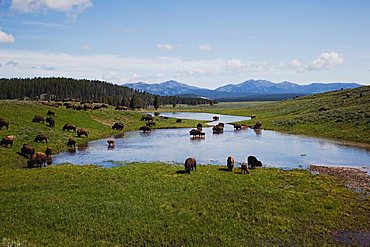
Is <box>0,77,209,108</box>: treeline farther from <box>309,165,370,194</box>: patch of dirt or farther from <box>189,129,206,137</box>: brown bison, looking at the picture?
<box>309,165,370,194</box>: patch of dirt

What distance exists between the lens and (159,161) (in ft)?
110

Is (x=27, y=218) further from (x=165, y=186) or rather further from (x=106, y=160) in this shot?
(x=106, y=160)

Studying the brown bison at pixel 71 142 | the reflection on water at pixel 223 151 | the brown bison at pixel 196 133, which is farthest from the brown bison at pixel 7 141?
the brown bison at pixel 196 133

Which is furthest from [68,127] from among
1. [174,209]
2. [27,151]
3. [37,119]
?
[174,209]

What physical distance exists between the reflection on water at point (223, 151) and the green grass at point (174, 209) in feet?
28.1

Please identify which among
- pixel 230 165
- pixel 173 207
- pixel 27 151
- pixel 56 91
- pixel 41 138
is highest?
pixel 56 91

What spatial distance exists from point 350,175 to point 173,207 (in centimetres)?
1667

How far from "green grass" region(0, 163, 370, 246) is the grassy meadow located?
0.16 ft

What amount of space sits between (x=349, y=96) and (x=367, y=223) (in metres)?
80.6

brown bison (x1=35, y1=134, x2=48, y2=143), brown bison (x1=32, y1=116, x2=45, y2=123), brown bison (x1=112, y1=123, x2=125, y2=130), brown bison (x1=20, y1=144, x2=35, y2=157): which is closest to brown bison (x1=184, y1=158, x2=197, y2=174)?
brown bison (x1=20, y1=144, x2=35, y2=157)

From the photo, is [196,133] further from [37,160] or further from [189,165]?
[37,160]

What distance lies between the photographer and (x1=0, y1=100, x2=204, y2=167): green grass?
35900 mm

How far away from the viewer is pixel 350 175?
27406mm

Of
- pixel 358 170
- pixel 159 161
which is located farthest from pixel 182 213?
pixel 358 170
